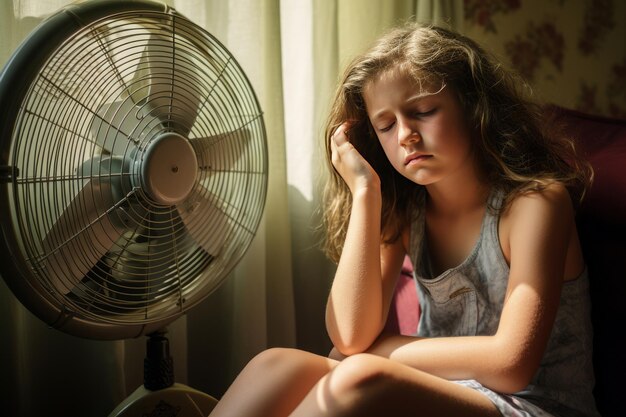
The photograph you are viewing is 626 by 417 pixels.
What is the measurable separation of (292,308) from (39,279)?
0.85 metres

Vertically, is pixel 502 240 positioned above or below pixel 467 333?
above

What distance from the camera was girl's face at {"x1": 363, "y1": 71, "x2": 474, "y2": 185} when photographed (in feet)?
3.66

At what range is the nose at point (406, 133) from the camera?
1.10 meters

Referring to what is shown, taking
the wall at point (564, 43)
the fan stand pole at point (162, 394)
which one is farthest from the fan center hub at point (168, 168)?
the wall at point (564, 43)

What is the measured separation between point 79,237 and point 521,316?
2.40 ft

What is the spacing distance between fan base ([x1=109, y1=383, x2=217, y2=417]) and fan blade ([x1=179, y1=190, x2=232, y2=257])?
0.27 m

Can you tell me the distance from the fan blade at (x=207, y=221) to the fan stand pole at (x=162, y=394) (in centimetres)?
19

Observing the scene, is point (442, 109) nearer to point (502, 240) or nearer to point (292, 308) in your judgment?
point (502, 240)

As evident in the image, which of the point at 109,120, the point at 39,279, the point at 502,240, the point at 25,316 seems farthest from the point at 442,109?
the point at 25,316

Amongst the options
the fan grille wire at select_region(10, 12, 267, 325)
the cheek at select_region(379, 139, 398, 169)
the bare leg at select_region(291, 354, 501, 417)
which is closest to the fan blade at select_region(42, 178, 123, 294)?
the fan grille wire at select_region(10, 12, 267, 325)

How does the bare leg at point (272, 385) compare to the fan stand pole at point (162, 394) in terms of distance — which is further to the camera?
the fan stand pole at point (162, 394)

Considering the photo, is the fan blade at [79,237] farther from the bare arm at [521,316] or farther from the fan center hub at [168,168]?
the bare arm at [521,316]

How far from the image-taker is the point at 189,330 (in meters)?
1.54

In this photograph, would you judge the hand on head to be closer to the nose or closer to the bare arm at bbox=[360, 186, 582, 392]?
the nose
